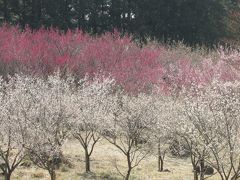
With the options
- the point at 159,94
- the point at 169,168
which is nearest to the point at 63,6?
the point at 159,94

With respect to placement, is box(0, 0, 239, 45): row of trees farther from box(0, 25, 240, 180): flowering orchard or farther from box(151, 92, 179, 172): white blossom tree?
box(151, 92, 179, 172): white blossom tree

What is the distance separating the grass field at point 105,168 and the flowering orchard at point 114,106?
1.54ft

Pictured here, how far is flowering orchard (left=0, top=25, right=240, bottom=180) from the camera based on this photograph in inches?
568

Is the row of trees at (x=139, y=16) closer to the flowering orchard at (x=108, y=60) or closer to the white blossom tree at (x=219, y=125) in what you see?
the flowering orchard at (x=108, y=60)

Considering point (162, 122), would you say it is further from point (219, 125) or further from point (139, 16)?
point (139, 16)

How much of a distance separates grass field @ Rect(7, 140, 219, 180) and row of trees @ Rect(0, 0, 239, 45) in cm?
2364

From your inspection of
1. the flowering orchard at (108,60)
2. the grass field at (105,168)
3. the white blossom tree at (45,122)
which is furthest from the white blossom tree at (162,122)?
the flowering orchard at (108,60)

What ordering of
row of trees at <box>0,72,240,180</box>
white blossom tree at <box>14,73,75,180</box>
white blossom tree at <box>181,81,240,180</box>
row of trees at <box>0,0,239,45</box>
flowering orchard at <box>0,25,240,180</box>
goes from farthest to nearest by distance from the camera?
row of trees at <box>0,0,239,45</box>
white blossom tree at <box>14,73,75,180</box>
flowering orchard at <box>0,25,240,180</box>
row of trees at <box>0,72,240,180</box>
white blossom tree at <box>181,81,240,180</box>

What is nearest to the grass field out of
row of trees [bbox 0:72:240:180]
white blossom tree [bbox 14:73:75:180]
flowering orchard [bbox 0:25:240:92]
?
row of trees [bbox 0:72:240:180]

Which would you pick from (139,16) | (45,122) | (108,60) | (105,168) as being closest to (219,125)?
(45,122)

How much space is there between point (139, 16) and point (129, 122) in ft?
109

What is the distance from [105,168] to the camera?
71.9 ft

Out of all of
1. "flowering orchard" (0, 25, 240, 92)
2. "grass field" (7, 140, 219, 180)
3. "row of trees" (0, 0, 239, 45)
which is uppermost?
"row of trees" (0, 0, 239, 45)

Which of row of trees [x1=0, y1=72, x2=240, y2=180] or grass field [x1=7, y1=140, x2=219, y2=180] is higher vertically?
row of trees [x1=0, y1=72, x2=240, y2=180]
